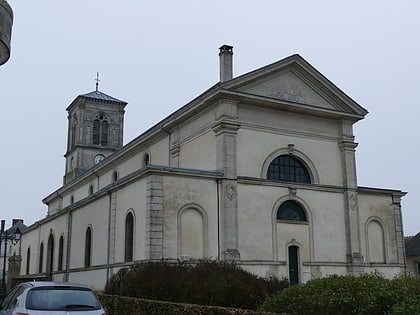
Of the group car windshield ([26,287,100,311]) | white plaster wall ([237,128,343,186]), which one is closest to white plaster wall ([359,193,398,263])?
white plaster wall ([237,128,343,186])

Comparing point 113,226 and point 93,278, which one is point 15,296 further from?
point 93,278

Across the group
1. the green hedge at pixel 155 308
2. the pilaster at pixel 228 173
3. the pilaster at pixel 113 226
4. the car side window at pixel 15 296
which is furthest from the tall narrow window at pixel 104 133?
the car side window at pixel 15 296

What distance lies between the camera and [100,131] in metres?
50.2

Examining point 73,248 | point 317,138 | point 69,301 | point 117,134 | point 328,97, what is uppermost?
point 117,134

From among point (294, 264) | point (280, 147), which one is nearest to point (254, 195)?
point (280, 147)

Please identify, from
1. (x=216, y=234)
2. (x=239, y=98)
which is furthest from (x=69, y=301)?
(x=239, y=98)

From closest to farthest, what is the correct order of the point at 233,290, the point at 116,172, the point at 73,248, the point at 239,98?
the point at 233,290
the point at 239,98
the point at 73,248
the point at 116,172

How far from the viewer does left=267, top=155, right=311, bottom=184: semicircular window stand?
2667 cm

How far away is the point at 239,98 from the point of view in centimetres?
2555

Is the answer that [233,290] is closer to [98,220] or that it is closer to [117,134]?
[98,220]

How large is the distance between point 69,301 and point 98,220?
18.4 meters

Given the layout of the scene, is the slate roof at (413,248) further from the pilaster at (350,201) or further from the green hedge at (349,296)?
the green hedge at (349,296)

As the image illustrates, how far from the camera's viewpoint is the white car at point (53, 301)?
9.90m

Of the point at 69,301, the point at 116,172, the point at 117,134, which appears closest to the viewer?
the point at 69,301
